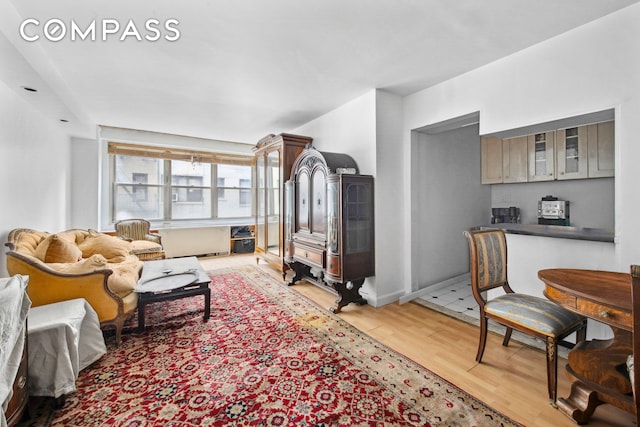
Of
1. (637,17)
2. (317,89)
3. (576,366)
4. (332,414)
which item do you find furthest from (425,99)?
(332,414)

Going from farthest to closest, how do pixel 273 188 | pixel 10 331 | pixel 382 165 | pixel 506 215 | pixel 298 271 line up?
pixel 273 188, pixel 506 215, pixel 298 271, pixel 382 165, pixel 10 331

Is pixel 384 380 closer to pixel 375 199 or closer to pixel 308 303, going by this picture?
pixel 308 303

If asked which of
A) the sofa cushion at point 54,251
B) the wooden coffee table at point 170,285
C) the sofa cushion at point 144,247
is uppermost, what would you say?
the sofa cushion at point 54,251

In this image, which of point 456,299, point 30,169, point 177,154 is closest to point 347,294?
point 456,299

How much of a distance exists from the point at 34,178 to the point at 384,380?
4468 mm

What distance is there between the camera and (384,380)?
6.04 feet

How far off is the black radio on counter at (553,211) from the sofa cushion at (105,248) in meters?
5.57

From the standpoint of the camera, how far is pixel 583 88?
6.64 feet

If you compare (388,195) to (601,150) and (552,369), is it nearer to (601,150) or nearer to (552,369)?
(552,369)

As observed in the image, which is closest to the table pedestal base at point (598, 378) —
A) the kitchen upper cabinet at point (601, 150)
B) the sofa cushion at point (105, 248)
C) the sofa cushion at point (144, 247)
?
the kitchen upper cabinet at point (601, 150)

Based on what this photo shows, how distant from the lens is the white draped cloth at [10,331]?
1197 millimetres

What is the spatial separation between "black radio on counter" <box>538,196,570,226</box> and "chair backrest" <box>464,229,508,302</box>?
2.04m

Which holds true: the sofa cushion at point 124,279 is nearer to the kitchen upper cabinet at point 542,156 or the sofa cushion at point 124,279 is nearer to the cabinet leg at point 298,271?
the cabinet leg at point 298,271

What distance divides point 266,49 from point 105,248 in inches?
125
